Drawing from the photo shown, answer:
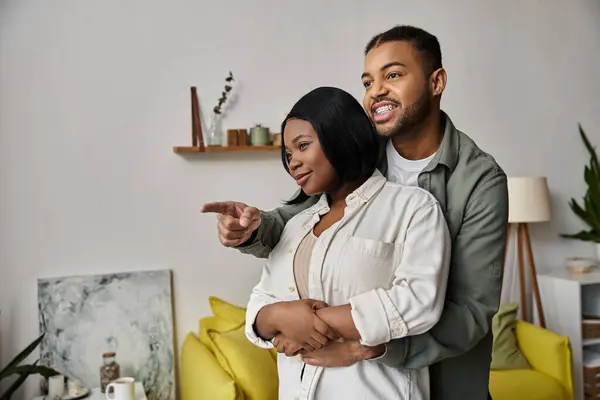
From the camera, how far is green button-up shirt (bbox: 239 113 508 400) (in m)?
1.14

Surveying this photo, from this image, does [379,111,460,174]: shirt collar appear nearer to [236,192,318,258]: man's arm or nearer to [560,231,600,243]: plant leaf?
[236,192,318,258]: man's arm

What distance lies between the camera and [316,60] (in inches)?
126

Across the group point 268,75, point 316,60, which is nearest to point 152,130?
point 268,75

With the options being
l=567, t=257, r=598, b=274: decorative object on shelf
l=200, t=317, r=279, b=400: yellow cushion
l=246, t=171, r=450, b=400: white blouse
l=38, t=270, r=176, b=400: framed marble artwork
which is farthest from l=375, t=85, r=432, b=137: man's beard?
l=567, t=257, r=598, b=274: decorative object on shelf

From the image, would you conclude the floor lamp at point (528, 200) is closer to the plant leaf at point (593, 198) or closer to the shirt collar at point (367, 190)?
the plant leaf at point (593, 198)

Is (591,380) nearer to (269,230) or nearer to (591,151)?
(591,151)

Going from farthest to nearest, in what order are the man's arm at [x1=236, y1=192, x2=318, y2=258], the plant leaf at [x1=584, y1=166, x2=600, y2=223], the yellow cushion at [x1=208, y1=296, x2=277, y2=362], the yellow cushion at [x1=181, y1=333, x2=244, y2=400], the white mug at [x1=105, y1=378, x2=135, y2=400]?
the plant leaf at [x1=584, y1=166, x2=600, y2=223] → the yellow cushion at [x1=208, y1=296, x2=277, y2=362] → the white mug at [x1=105, y1=378, x2=135, y2=400] → the yellow cushion at [x1=181, y1=333, x2=244, y2=400] → the man's arm at [x1=236, y1=192, x2=318, y2=258]

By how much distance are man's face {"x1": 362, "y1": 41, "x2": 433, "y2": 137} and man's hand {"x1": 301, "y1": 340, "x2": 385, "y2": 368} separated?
413 millimetres

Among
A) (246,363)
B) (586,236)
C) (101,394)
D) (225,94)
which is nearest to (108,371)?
(101,394)

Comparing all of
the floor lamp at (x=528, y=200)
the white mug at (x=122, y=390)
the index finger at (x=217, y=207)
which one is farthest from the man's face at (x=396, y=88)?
the floor lamp at (x=528, y=200)

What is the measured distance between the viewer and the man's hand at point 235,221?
114 centimetres

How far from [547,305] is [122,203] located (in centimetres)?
246

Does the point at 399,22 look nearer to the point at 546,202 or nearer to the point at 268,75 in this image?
the point at 268,75

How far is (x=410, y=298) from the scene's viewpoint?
1021 mm
